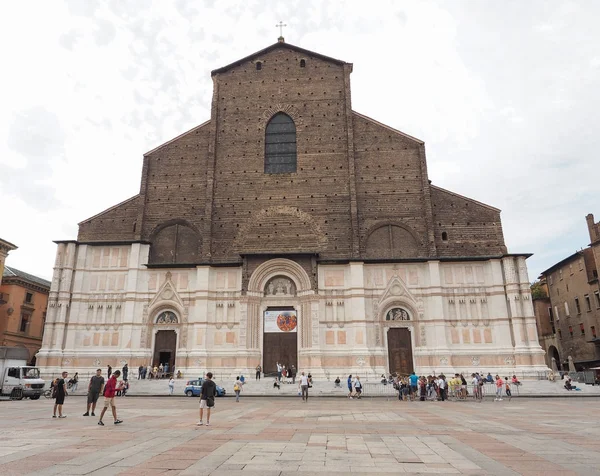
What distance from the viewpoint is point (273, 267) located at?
29.1 meters

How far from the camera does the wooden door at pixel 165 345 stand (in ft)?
94.1

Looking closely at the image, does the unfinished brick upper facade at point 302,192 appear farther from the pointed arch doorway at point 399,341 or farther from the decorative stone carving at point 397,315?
the pointed arch doorway at point 399,341

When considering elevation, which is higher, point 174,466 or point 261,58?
point 261,58

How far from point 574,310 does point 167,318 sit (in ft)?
115

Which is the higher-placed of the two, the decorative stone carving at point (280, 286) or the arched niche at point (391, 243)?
the arched niche at point (391, 243)

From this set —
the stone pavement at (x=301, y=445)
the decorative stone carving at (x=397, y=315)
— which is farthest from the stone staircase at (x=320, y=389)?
the stone pavement at (x=301, y=445)

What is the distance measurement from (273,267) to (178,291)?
6.40 metres

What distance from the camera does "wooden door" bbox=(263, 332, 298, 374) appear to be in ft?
92.0

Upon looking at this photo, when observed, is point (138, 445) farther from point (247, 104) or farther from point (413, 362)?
point (247, 104)

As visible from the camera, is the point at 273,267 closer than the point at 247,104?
Yes

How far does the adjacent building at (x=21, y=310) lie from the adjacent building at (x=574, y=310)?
47552 mm

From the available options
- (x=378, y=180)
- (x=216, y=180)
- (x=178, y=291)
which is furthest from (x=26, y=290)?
(x=378, y=180)

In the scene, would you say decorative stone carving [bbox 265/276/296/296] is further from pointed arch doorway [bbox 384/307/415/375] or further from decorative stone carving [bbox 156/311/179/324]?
pointed arch doorway [bbox 384/307/415/375]

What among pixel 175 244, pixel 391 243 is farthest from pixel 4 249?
pixel 391 243
